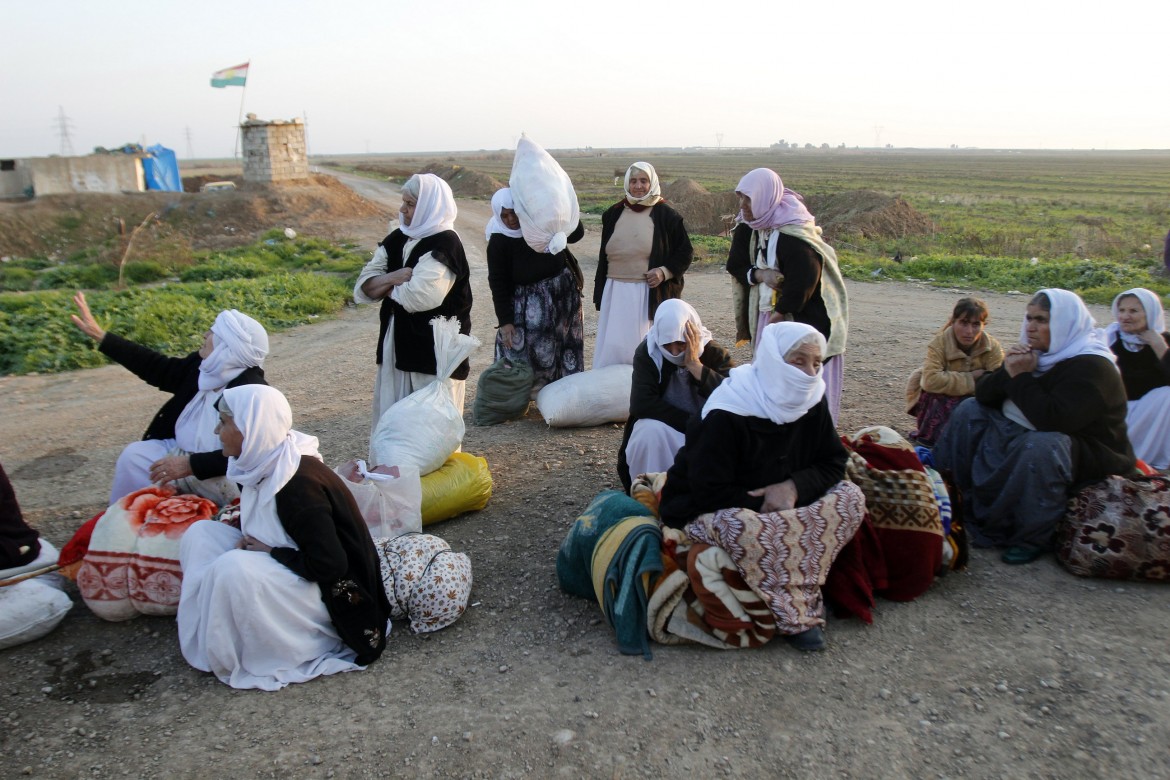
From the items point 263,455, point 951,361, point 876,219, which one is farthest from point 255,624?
point 876,219

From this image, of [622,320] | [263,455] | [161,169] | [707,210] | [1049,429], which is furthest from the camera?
[161,169]

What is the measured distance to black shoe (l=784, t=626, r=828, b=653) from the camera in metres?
3.25

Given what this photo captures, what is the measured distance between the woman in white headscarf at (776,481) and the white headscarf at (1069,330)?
1.24 metres

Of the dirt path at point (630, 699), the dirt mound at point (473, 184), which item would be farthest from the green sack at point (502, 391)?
the dirt mound at point (473, 184)

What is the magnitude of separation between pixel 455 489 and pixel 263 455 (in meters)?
1.56

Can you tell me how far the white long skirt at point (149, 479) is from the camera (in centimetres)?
405

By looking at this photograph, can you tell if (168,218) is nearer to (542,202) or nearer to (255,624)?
(542,202)

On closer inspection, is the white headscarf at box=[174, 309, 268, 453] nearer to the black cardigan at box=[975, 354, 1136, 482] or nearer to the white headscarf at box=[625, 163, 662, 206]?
the white headscarf at box=[625, 163, 662, 206]

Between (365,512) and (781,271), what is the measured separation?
2.95 meters

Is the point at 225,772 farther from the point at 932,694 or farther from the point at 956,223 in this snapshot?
the point at 956,223

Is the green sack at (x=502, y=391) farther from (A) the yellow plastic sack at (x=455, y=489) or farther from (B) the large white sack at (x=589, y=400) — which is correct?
(A) the yellow plastic sack at (x=455, y=489)

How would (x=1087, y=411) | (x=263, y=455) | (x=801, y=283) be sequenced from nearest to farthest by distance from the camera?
(x=263, y=455)
(x=1087, y=411)
(x=801, y=283)

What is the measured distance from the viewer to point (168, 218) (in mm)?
23906

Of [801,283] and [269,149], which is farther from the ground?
[269,149]
